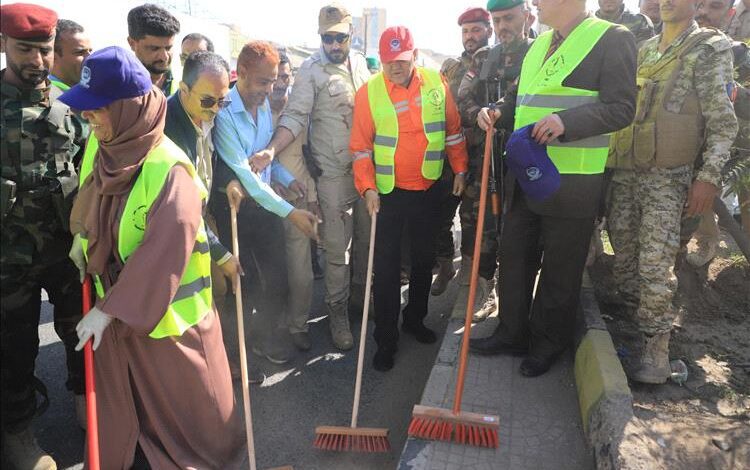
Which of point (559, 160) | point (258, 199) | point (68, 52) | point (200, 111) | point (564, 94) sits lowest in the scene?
point (258, 199)

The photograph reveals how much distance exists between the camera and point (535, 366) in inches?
127

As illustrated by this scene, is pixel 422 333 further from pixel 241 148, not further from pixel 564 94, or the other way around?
pixel 564 94

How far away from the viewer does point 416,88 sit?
349cm

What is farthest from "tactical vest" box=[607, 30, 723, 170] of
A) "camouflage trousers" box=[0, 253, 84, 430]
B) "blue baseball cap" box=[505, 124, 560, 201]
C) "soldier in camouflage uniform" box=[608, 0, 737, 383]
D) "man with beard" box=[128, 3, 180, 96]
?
"camouflage trousers" box=[0, 253, 84, 430]

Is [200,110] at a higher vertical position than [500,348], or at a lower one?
higher

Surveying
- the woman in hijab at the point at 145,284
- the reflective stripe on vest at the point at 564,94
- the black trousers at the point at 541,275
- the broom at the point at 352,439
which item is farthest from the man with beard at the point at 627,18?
the woman in hijab at the point at 145,284

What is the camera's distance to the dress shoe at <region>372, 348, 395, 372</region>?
148 inches

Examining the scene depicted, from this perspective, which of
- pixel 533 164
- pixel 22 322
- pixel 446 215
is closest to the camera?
pixel 22 322

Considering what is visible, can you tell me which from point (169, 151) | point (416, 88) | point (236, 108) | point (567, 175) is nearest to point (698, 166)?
point (567, 175)

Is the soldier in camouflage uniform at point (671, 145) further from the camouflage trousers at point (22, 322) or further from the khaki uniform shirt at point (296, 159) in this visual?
the camouflage trousers at point (22, 322)

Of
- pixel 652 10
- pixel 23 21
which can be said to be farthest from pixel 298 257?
pixel 652 10

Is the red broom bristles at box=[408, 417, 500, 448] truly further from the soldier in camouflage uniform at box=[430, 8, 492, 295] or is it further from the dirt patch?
the soldier in camouflage uniform at box=[430, 8, 492, 295]

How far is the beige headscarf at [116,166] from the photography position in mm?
2098

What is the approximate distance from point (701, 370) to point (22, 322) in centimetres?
387
